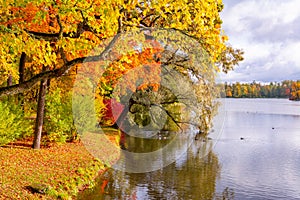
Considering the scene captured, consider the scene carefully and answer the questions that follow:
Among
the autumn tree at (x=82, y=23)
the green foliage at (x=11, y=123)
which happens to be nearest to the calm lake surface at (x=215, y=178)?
the green foliage at (x=11, y=123)

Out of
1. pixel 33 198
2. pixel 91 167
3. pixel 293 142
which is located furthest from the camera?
pixel 293 142

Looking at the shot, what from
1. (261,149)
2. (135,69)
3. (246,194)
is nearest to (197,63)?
(135,69)

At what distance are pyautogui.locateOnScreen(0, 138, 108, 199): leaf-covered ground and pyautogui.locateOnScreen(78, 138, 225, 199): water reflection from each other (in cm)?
80

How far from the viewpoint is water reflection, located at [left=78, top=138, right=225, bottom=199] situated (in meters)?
14.8

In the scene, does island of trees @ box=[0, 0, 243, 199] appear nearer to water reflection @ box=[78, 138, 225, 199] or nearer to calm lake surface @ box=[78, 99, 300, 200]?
water reflection @ box=[78, 138, 225, 199]

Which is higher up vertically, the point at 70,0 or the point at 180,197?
the point at 70,0

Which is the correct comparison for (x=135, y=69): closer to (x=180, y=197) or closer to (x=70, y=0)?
(x=180, y=197)

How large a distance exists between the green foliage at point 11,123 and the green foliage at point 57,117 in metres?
1.44

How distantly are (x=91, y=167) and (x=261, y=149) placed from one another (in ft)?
58.3

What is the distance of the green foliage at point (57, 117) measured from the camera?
20.4 meters

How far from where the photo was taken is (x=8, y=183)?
11.8 meters

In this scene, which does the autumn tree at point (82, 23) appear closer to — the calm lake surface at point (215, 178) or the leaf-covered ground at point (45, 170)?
the leaf-covered ground at point (45, 170)

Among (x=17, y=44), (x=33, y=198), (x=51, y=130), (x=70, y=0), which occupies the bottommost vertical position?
(x=33, y=198)

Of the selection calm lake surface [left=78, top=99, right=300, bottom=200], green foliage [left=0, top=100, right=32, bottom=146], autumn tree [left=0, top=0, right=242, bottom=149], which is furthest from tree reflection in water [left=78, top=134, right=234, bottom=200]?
autumn tree [left=0, top=0, right=242, bottom=149]
